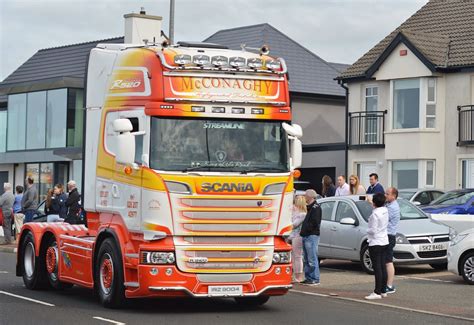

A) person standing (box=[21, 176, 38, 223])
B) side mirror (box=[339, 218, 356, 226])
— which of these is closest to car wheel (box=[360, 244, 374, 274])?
side mirror (box=[339, 218, 356, 226])

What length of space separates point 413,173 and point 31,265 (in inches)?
892

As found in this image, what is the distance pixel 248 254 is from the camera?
15.3 meters

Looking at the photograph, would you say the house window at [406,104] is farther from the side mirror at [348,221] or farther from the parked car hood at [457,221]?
the side mirror at [348,221]

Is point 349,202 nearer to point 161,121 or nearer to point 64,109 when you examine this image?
point 161,121

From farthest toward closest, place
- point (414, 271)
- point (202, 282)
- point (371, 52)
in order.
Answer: point (371, 52)
point (414, 271)
point (202, 282)

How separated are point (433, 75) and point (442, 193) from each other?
9073 millimetres

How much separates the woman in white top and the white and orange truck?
2.56 m

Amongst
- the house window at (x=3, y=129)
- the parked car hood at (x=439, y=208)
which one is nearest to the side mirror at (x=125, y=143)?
the parked car hood at (x=439, y=208)

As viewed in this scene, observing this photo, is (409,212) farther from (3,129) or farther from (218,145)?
(3,129)

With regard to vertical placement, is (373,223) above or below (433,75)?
below

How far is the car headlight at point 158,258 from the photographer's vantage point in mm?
14867

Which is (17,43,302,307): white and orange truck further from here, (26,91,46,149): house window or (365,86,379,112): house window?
(26,91,46,149): house window

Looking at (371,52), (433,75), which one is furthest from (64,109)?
(433,75)

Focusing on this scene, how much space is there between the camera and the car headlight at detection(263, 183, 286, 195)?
15372mm
